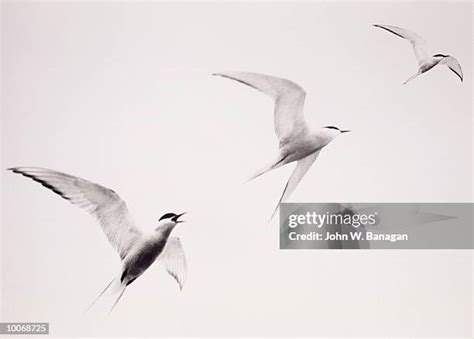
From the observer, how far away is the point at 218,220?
1.64 metres

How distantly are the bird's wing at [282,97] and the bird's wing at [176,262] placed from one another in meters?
0.52

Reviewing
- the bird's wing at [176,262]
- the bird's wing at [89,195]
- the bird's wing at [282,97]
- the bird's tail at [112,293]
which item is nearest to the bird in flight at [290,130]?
the bird's wing at [282,97]

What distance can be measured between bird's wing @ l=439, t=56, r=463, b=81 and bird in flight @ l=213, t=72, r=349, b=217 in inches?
17.0

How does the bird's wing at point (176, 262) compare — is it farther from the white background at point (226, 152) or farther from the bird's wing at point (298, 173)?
the bird's wing at point (298, 173)

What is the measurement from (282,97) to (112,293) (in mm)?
Result: 881

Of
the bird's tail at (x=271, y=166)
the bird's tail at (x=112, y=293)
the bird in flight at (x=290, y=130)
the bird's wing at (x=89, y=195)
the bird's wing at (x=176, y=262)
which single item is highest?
the bird in flight at (x=290, y=130)

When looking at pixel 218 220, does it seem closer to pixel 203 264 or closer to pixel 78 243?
pixel 203 264

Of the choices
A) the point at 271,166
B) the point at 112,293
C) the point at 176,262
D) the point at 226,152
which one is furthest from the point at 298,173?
the point at 112,293

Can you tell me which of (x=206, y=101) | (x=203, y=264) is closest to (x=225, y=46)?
(x=206, y=101)

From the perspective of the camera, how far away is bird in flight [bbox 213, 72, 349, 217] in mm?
1646

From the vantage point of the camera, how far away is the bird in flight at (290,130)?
5.40ft

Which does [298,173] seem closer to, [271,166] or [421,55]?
[271,166]

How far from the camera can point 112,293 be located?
1636 mm

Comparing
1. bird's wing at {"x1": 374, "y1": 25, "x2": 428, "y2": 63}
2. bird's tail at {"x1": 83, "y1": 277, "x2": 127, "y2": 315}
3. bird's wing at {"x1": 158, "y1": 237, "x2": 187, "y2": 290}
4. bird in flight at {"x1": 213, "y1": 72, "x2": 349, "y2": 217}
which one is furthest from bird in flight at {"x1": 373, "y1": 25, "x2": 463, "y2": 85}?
bird's tail at {"x1": 83, "y1": 277, "x2": 127, "y2": 315}
